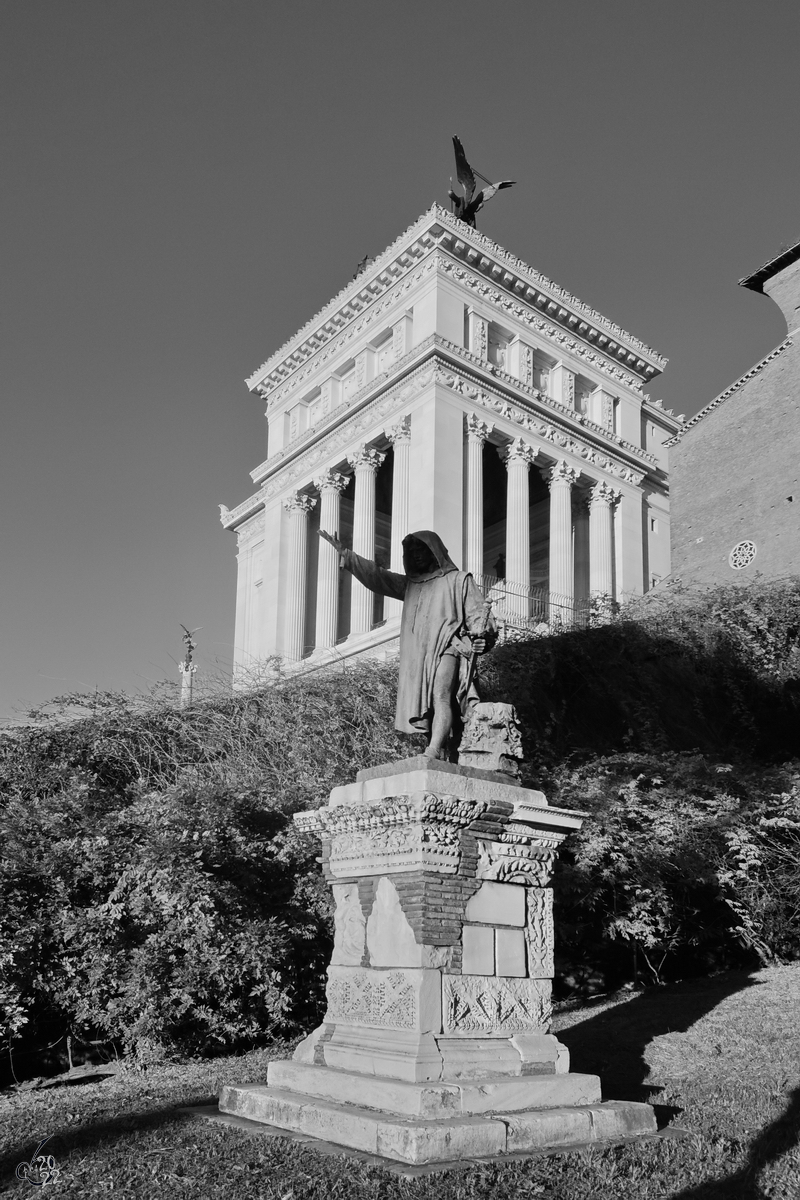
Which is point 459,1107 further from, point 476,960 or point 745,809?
point 745,809

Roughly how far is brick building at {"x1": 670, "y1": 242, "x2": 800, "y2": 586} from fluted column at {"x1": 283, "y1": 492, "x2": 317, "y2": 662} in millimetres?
12867

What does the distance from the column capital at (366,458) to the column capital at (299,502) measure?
3685 millimetres

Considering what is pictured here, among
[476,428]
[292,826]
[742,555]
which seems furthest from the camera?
[476,428]

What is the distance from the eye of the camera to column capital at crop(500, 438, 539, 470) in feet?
114

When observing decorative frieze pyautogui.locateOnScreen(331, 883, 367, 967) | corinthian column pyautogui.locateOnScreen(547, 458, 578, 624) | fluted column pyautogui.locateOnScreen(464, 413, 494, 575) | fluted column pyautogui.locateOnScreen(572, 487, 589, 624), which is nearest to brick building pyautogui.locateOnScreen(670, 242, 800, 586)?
corinthian column pyautogui.locateOnScreen(547, 458, 578, 624)

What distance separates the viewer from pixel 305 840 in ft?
37.1

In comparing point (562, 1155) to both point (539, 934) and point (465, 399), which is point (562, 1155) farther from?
point (465, 399)

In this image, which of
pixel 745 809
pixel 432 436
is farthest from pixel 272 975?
pixel 432 436

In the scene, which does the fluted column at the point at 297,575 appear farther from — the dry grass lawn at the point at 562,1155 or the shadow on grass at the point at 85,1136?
the shadow on grass at the point at 85,1136

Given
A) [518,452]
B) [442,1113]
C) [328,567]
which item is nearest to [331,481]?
[328,567]

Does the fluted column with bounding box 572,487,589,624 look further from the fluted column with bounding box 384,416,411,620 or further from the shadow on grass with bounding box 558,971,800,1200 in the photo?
the shadow on grass with bounding box 558,971,800,1200

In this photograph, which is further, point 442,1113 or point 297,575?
point 297,575

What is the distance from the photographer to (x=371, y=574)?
7.98 meters

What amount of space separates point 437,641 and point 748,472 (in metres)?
26.0
